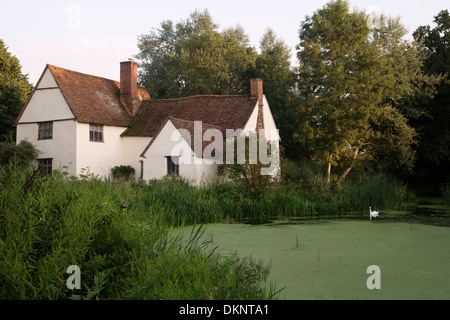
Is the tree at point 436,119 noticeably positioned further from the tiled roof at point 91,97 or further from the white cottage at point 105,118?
the tiled roof at point 91,97

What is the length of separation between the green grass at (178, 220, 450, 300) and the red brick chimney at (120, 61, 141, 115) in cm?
1880

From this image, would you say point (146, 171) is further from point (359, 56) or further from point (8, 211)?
point (8, 211)

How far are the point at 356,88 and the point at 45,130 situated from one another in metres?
17.4

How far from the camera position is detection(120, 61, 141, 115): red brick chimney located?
27484 mm

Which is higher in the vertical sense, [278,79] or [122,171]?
[278,79]

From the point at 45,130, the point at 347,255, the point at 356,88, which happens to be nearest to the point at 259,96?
the point at 356,88

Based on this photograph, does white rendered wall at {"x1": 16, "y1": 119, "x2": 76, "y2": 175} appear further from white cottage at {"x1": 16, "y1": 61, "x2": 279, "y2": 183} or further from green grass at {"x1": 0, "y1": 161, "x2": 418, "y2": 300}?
green grass at {"x1": 0, "y1": 161, "x2": 418, "y2": 300}

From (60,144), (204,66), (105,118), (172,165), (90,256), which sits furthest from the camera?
(204,66)

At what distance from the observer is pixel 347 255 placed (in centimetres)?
669

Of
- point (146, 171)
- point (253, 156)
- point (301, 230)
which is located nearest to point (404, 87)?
point (253, 156)

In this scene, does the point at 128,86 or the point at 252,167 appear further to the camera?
the point at 128,86

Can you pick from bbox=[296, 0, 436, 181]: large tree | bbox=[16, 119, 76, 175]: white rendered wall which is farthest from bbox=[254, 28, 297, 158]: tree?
bbox=[16, 119, 76, 175]: white rendered wall

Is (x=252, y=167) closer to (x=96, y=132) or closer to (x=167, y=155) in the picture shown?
(x=167, y=155)

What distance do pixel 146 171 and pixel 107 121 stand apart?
5802 millimetres
